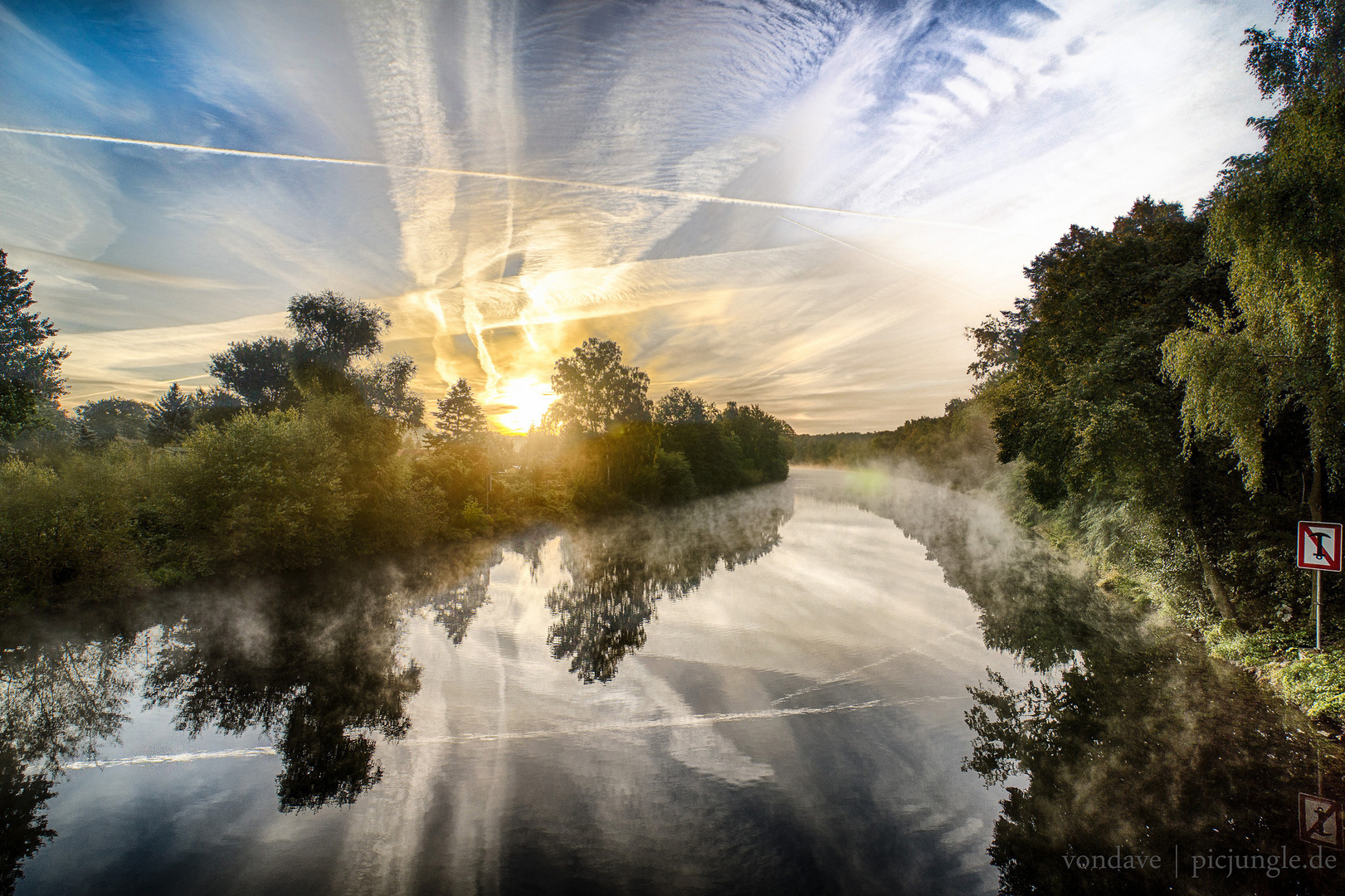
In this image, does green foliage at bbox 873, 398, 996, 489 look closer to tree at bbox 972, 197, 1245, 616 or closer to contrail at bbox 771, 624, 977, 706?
tree at bbox 972, 197, 1245, 616

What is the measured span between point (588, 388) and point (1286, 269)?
48.3 meters

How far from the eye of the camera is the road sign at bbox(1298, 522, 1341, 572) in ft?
26.0

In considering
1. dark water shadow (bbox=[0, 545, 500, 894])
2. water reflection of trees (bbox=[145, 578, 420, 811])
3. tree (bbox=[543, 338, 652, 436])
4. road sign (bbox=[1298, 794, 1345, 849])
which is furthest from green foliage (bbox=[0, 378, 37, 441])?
tree (bbox=[543, 338, 652, 436])

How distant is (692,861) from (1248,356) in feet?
34.8

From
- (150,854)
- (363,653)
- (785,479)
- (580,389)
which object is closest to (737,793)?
(150,854)

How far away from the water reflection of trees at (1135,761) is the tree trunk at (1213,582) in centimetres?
93

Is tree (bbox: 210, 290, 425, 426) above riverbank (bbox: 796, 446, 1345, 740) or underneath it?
above

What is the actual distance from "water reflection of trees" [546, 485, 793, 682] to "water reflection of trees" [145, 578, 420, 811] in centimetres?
353

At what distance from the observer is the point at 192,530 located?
17797 millimetres

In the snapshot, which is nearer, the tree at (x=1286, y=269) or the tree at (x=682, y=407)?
the tree at (x=1286, y=269)

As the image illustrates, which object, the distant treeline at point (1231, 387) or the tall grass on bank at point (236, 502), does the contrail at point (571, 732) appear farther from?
the tall grass on bank at point (236, 502)

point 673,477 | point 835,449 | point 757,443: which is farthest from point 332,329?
point 835,449

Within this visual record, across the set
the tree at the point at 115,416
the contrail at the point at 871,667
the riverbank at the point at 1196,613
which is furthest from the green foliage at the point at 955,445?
the tree at the point at 115,416

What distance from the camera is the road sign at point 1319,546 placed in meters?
7.93
